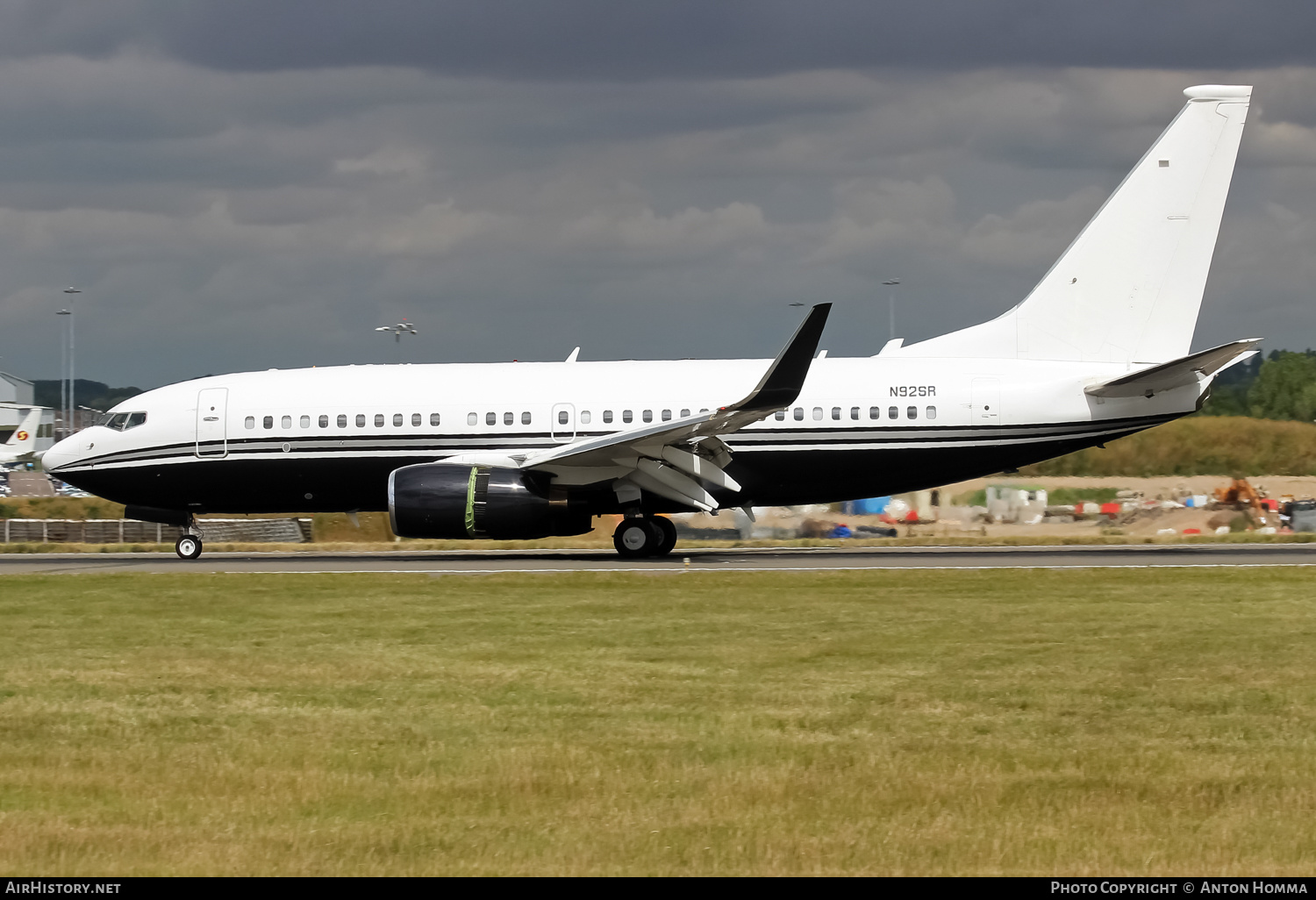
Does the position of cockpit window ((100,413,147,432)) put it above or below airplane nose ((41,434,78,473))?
above

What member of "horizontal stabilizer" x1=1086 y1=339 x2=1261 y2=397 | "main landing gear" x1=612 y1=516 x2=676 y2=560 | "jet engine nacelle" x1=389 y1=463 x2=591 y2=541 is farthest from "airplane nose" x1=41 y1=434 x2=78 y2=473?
"horizontal stabilizer" x1=1086 y1=339 x2=1261 y2=397

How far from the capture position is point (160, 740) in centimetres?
891

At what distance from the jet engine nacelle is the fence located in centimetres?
1753

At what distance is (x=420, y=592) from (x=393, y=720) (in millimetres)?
9430

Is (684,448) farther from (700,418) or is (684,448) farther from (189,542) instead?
(189,542)

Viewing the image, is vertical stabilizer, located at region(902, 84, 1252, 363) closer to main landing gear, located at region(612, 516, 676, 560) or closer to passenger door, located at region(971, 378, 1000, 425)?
passenger door, located at region(971, 378, 1000, 425)

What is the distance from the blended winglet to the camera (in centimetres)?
2125

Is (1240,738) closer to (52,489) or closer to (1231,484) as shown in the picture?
(1231,484)

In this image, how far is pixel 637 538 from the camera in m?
25.2

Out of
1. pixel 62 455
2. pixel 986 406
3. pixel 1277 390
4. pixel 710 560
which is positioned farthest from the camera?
pixel 1277 390

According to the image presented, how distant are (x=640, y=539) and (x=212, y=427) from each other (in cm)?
834

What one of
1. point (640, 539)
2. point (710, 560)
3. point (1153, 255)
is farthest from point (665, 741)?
point (1153, 255)

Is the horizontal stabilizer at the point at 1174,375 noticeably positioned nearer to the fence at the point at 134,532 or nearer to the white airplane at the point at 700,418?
the white airplane at the point at 700,418

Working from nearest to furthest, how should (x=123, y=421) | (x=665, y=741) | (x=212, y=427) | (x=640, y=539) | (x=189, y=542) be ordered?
(x=665, y=741)
(x=640, y=539)
(x=212, y=427)
(x=123, y=421)
(x=189, y=542)
